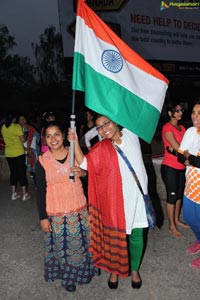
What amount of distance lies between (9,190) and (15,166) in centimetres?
92

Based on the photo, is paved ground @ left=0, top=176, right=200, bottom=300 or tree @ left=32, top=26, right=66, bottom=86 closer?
paved ground @ left=0, top=176, right=200, bottom=300

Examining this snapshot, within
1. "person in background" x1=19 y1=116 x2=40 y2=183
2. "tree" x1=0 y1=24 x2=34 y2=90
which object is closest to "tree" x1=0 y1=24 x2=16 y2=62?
"tree" x1=0 y1=24 x2=34 y2=90

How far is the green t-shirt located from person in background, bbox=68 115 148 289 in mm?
3150

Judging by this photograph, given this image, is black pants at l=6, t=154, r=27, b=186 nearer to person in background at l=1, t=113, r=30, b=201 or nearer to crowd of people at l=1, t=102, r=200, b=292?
person in background at l=1, t=113, r=30, b=201

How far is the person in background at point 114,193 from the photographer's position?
2793 mm

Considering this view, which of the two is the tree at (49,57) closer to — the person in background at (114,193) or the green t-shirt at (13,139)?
the green t-shirt at (13,139)

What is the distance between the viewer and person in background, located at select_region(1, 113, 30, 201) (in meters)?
5.68

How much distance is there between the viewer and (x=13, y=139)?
5754mm

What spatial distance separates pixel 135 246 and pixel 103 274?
0.60 metres

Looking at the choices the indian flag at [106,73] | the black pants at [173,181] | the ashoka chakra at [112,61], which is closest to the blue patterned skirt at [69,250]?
the indian flag at [106,73]

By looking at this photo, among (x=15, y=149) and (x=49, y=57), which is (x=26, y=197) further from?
(x=49, y=57)

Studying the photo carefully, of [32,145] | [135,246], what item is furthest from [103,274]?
[32,145]

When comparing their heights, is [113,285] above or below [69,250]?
below

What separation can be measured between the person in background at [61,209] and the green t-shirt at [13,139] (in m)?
2.99
